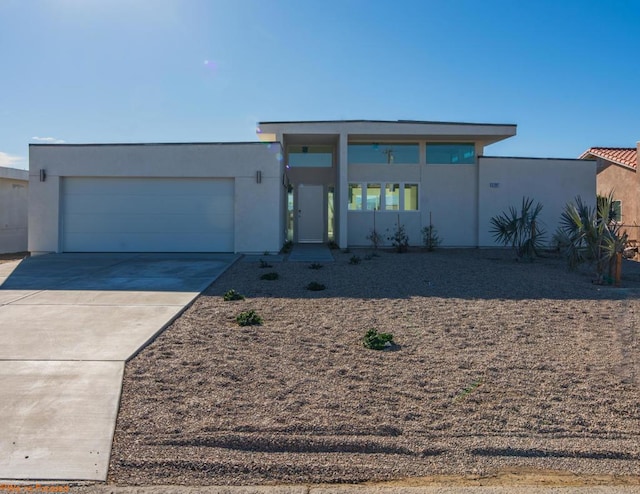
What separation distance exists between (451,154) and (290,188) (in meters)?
6.15

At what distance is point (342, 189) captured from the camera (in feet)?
56.4

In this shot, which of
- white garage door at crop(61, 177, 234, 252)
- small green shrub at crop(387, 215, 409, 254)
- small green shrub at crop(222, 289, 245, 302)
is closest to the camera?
small green shrub at crop(222, 289, 245, 302)

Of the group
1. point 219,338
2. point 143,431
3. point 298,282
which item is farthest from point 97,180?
point 143,431

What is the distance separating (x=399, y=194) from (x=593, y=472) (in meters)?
15.8

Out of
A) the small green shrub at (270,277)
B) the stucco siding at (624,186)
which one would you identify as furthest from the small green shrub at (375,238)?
the stucco siding at (624,186)

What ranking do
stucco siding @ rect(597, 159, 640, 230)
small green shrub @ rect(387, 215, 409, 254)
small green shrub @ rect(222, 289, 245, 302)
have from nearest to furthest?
small green shrub @ rect(222, 289, 245, 302) < small green shrub @ rect(387, 215, 409, 254) < stucco siding @ rect(597, 159, 640, 230)

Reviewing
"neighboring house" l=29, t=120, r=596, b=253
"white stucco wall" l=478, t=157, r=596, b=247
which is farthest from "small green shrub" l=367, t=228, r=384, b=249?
"white stucco wall" l=478, t=157, r=596, b=247

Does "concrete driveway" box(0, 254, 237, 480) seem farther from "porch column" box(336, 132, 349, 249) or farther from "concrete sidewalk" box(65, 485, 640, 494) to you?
"porch column" box(336, 132, 349, 249)

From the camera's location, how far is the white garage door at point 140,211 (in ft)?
51.6

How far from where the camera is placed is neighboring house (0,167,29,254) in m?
19.9

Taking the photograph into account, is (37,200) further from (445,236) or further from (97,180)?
(445,236)

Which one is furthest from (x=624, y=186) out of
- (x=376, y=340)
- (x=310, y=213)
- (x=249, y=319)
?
(x=249, y=319)

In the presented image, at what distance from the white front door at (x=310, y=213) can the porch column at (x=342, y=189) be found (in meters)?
2.69

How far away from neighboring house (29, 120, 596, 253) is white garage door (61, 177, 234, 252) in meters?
0.03
